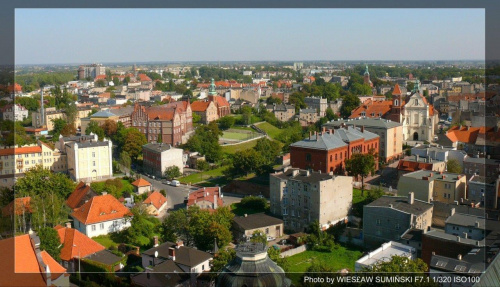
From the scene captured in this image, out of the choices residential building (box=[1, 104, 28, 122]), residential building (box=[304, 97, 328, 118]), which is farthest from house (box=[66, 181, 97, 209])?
residential building (box=[304, 97, 328, 118])

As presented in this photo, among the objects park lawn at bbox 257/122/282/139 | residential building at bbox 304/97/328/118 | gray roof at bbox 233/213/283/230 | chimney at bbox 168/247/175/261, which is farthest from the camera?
residential building at bbox 304/97/328/118

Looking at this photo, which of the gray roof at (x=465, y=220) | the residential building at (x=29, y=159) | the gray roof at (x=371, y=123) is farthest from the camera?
the gray roof at (x=371, y=123)

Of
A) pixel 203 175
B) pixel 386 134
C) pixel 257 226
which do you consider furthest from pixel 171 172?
pixel 386 134

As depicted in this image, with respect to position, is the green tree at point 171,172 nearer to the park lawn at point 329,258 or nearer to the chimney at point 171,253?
the park lawn at point 329,258

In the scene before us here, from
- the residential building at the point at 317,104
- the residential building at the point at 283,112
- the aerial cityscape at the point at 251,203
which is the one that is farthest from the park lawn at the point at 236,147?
the residential building at the point at 317,104

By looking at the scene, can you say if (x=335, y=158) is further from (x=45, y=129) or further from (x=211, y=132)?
(x=45, y=129)

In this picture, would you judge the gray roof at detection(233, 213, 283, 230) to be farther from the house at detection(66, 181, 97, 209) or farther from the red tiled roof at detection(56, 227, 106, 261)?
the house at detection(66, 181, 97, 209)
